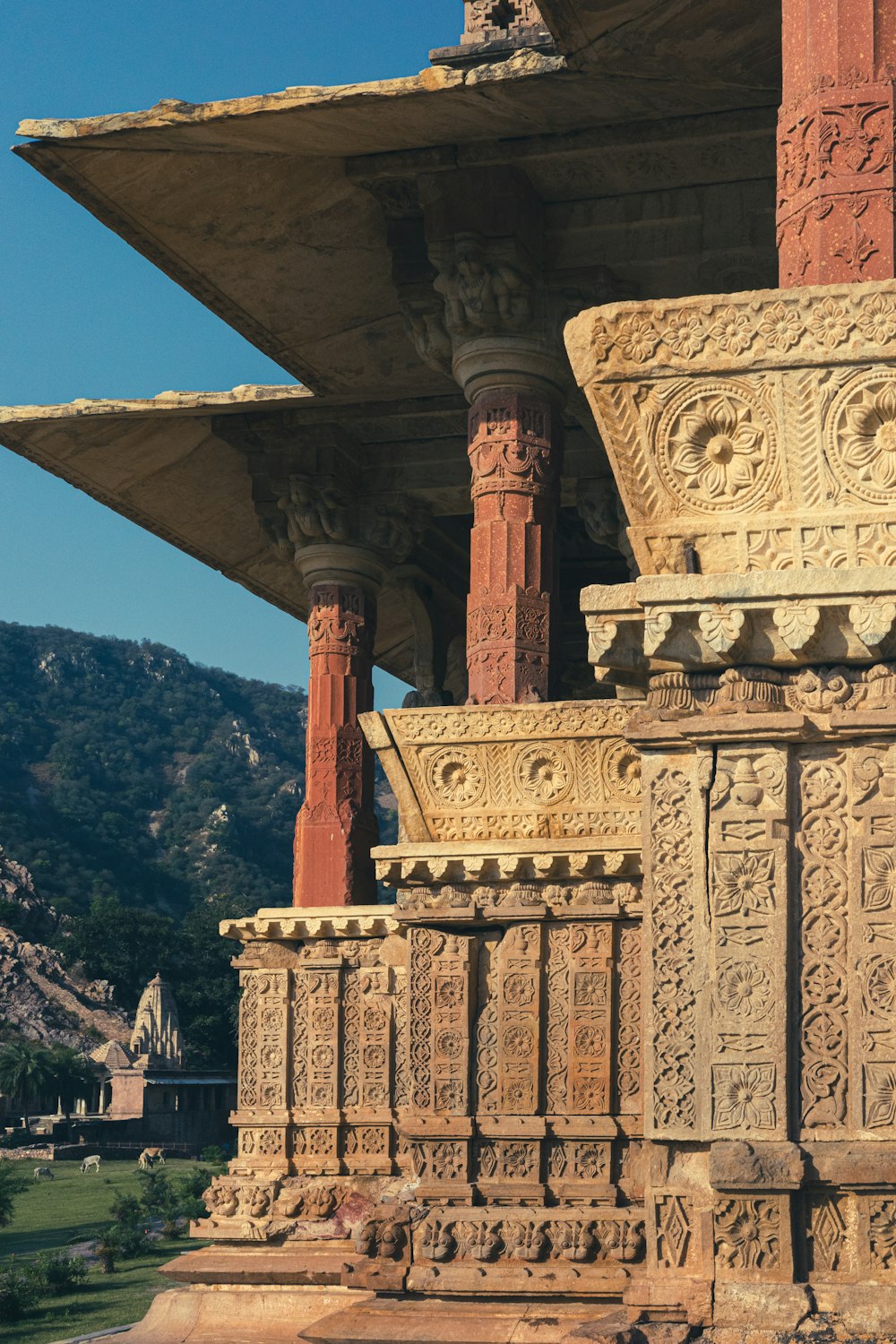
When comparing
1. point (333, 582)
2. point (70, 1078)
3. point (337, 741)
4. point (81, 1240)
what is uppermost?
point (333, 582)

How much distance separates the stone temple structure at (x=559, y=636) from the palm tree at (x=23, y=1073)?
52191 mm

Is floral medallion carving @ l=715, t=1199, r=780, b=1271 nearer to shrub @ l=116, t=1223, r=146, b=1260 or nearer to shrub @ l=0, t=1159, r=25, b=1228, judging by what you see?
shrub @ l=116, t=1223, r=146, b=1260

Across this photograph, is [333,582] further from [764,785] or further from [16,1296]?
[16,1296]

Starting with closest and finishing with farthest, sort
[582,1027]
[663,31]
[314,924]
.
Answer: [582,1027] → [663,31] → [314,924]

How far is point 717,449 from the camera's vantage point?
19.4 feet

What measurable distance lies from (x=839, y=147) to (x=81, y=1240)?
3813 centimetres

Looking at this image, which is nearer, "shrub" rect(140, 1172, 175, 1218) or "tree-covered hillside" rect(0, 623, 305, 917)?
"shrub" rect(140, 1172, 175, 1218)

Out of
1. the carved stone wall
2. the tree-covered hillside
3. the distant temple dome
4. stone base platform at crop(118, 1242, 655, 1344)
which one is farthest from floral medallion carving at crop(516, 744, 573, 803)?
the tree-covered hillside

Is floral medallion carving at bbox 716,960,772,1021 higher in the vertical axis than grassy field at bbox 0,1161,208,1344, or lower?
higher

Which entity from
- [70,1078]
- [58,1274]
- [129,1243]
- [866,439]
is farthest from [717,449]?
[70,1078]

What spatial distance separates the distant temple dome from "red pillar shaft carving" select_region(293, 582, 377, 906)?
5859 centimetres

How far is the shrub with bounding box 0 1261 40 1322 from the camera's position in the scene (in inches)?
1246

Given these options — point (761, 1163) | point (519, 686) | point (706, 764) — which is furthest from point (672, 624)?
point (519, 686)

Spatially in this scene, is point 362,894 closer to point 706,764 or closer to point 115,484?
point 115,484
